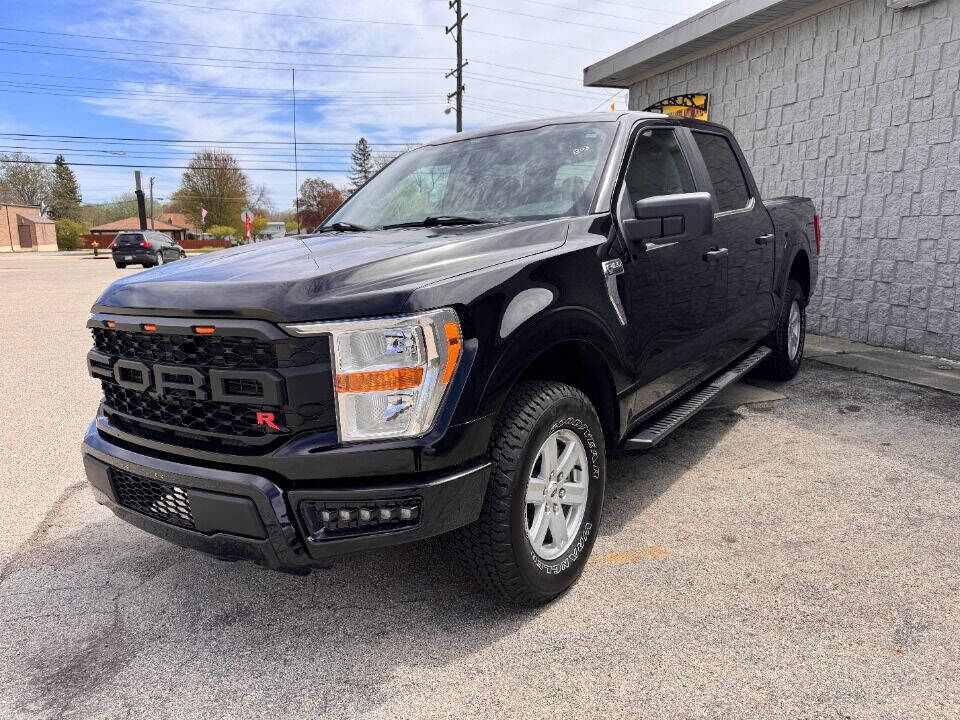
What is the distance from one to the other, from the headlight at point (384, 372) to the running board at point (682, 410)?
1.41m

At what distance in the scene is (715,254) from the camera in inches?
156

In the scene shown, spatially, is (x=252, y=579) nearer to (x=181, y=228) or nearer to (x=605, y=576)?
(x=605, y=576)

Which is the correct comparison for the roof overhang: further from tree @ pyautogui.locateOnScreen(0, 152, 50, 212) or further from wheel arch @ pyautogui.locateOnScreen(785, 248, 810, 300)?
tree @ pyautogui.locateOnScreen(0, 152, 50, 212)

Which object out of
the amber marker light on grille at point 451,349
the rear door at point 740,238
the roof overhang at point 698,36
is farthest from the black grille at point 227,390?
the roof overhang at point 698,36

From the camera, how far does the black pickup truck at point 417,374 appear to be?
2.17 metres

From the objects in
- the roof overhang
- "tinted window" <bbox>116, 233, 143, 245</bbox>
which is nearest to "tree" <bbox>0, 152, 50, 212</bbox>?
"tinted window" <bbox>116, 233, 143, 245</bbox>

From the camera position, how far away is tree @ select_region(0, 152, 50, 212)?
8506 centimetres

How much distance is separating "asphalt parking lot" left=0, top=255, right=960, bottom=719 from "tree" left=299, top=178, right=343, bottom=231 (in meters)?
76.1

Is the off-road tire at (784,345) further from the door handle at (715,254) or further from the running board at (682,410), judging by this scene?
the door handle at (715,254)

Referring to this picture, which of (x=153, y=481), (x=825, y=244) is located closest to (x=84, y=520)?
(x=153, y=481)

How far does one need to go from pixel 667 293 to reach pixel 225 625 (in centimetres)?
237

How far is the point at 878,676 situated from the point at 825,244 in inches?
266

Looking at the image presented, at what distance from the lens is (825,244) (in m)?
8.04

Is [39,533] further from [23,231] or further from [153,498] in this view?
[23,231]
